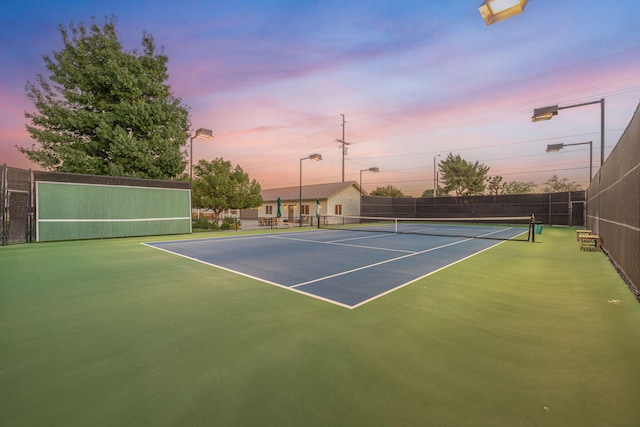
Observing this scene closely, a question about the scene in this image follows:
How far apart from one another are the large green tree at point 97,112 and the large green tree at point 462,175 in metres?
46.8

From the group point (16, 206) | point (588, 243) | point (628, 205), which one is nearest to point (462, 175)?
point (588, 243)

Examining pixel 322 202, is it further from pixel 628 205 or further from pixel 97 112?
pixel 628 205

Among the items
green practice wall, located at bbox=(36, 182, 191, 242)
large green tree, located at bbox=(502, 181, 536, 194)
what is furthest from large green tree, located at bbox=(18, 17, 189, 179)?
large green tree, located at bbox=(502, 181, 536, 194)

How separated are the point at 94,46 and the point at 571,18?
95.4ft

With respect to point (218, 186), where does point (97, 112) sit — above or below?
above

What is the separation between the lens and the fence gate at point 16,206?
12.5m

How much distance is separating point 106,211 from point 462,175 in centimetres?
5259

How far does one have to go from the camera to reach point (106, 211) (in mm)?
15609

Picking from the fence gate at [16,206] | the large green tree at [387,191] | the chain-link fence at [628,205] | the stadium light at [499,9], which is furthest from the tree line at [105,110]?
the large green tree at [387,191]

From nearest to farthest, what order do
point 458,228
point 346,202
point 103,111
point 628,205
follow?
point 628,205 → point 103,111 → point 458,228 → point 346,202

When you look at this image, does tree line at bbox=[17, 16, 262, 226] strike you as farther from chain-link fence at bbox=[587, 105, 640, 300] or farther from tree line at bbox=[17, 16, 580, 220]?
chain-link fence at bbox=[587, 105, 640, 300]

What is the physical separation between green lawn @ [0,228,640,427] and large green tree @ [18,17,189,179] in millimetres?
17301

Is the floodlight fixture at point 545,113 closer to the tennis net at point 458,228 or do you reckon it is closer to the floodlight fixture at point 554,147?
the tennis net at point 458,228

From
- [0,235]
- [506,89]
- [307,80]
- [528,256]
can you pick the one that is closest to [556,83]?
[506,89]
